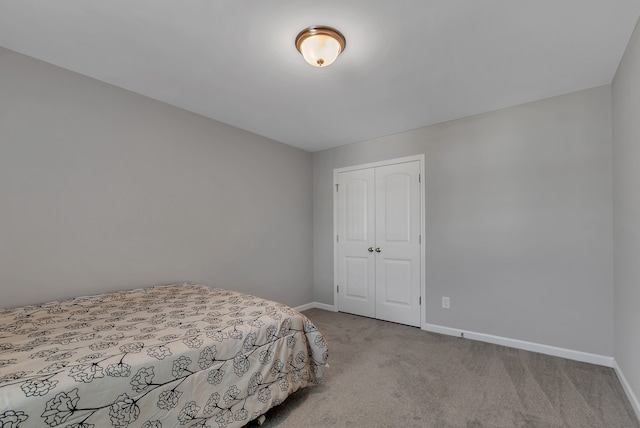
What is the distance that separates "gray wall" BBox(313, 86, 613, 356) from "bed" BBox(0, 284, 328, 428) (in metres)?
1.90

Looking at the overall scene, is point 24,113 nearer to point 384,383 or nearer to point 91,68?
point 91,68

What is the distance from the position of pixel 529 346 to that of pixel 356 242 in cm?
207

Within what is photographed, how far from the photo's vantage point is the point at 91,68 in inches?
84.4

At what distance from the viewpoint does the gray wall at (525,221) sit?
7.90 ft

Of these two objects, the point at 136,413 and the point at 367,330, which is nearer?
the point at 136,413

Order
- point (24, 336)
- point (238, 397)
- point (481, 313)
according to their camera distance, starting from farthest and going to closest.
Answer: point (481, 313), point (238, 397), point (24, 336)

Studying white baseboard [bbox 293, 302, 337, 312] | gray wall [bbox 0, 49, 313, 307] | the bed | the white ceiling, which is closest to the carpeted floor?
the bed

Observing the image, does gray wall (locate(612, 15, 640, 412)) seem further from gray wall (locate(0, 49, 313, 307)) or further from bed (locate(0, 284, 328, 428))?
gray wall (locate(0, 49, 313, 307))

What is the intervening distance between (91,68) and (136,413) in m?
2.33

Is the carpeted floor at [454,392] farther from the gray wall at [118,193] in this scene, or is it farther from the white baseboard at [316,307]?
the gray wall at [118,193]

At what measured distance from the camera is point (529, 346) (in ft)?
8.68

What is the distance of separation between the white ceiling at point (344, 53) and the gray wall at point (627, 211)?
22cm

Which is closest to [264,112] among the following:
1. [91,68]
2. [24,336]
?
[91,68]

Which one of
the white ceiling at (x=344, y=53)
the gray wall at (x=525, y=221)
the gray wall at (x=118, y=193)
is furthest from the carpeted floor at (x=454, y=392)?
the white ceiling at (x=344, y=53)
